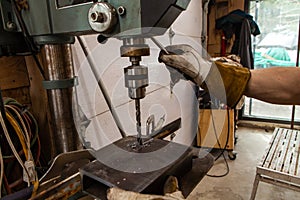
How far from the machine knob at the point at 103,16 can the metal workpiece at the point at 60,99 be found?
0.77ft

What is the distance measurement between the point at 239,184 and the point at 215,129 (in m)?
0.72

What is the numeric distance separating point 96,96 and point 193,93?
74.4 inches

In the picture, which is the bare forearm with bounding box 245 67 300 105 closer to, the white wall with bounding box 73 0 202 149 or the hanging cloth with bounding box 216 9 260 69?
the white wall with bounding box 73 0 202 149

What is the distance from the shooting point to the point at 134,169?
58 centimetres

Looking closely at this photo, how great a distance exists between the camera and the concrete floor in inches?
86.1

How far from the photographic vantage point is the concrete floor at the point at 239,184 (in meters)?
2.19

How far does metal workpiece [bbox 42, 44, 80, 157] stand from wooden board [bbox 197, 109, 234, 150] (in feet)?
7.82

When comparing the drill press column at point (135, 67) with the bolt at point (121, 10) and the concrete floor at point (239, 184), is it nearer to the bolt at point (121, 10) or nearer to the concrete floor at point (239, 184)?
the bolt at point (121, 10)

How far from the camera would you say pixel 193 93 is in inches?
111

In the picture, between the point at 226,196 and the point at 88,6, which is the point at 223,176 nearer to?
the point at 226,196

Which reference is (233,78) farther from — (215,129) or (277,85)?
(215,129)

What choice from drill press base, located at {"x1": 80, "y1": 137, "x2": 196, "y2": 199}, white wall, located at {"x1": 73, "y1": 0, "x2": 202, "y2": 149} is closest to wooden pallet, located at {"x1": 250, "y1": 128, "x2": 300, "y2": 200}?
white wall, located at {"x1": 73, "y1": 0, "x2": 202, "y2": 149}

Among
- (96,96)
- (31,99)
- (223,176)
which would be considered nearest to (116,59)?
(96,96)

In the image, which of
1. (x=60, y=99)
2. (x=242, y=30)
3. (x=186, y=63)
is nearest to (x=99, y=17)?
(x=60, y=99)
